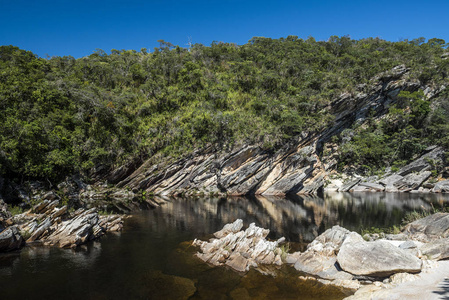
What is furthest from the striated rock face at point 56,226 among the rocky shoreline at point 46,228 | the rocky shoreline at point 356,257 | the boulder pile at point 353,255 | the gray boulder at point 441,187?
the gray boulder at point 441,187

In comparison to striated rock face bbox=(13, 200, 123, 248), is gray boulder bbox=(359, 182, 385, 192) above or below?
below

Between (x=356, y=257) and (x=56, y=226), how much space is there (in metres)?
21.4

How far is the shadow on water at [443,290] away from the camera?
9577mm

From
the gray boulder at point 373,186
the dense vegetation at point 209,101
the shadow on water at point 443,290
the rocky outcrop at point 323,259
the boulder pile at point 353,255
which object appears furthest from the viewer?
the gray boulder at point 373,186

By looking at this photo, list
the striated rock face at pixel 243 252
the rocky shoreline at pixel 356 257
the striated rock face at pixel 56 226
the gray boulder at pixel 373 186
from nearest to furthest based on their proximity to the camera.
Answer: the rocky shoreline at pixel 356 257 < the striated rock face at pixel 243 252 < the striated rock face at pixel 56 226 < the gray boulder at pixel 373 186

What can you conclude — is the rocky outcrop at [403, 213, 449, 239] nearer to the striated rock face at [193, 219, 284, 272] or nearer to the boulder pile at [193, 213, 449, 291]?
the boulder pile at [193, 213, 449, 291]

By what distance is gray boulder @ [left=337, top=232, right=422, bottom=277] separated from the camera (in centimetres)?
1212

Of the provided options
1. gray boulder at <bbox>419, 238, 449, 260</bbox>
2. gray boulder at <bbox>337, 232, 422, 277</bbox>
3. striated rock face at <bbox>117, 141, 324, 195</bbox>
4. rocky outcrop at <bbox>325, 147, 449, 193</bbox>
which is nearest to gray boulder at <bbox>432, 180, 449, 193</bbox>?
rocky outcrop at <bbox>325, 147, 449, 193</bbox>

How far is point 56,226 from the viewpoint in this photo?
68.0ft

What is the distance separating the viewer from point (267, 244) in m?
16.5

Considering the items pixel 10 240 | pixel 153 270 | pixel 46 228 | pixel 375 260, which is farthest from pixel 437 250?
pixel 46 228

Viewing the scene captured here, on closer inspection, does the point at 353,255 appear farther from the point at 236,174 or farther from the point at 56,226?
the point at 236,174

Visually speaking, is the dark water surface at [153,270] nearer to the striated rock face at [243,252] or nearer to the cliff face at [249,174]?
the striated rock face at [243,252]

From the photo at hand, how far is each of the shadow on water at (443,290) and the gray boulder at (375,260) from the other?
129cm
